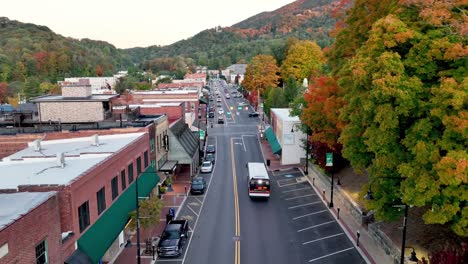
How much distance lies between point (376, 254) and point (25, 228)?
20.9 metres

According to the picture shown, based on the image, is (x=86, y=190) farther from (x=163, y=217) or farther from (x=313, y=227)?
(x=313, y=227)

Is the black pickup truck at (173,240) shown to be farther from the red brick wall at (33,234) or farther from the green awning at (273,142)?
the green awning at (273,142)

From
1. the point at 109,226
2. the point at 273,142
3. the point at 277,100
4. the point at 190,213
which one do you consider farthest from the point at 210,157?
the point at 109,226

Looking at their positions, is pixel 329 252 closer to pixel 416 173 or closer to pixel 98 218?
pixel 416 173

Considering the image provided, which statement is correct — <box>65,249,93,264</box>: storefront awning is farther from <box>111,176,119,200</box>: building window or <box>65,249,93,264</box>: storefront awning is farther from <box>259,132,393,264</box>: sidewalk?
<box>259,132,393,264</box>: sidewalk

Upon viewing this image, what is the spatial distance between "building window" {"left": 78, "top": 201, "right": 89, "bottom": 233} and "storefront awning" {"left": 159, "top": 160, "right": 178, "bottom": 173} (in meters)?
19.9

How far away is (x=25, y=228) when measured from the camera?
1591 cm

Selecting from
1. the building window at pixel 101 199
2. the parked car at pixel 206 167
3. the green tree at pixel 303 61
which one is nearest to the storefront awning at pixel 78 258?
the building window at pixel 101 199

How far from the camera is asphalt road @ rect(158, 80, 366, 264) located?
2689 centimetres

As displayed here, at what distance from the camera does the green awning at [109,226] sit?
21.9 meters

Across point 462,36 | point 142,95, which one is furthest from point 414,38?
point 142,95

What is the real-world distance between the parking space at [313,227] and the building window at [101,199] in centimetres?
1307

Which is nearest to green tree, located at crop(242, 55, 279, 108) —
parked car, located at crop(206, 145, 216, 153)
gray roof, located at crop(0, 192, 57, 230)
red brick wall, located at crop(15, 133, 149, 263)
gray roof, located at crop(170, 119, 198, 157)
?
parked car, located at crop(206, 145, 216, 153)

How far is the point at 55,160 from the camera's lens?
88.4ft
